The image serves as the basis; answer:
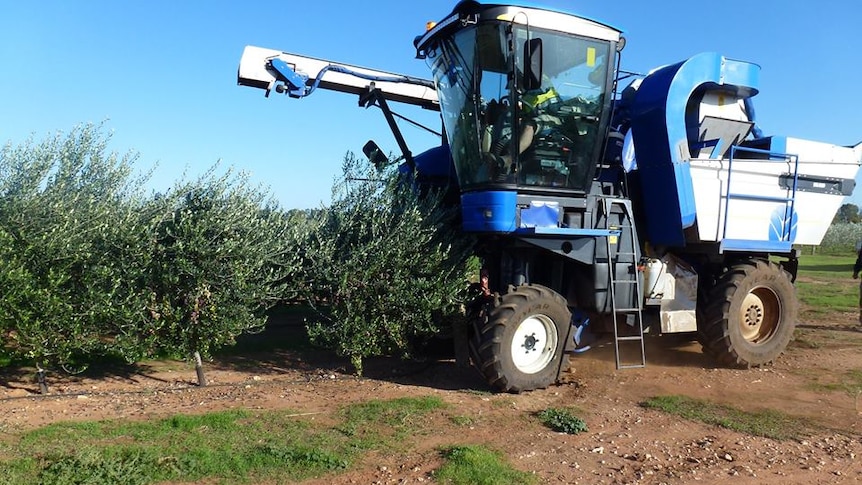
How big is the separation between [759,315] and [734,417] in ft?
9.89

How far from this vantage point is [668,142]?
6852 mm

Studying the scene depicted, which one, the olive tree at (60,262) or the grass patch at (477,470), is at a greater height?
the olive tree at (60,262)

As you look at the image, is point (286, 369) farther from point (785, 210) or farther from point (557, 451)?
point (785, 210)


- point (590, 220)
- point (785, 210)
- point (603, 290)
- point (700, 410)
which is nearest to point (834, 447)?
point (700, 410)

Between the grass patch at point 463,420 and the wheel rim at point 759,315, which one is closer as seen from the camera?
the grass patch at point 463,420

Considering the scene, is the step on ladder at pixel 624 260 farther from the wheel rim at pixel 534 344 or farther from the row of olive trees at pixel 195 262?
the row of olive trees at pixel 195 262

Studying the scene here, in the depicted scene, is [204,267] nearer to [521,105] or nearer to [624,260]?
[521,105]

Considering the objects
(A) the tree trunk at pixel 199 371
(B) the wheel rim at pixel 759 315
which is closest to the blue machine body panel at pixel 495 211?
(A) the tree trunk at pixel 199 371

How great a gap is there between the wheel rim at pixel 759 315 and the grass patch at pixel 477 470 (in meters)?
4.92

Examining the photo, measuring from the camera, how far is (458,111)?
6551 millimetres

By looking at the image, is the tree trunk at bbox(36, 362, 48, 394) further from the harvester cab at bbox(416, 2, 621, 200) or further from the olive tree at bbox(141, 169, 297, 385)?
the harvester cab at bbox(416, 2, 621, 200)

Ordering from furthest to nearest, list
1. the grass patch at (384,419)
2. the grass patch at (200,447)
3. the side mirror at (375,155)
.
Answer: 1. the side mirror at (375,155)
2. the grass patch at (384,419)
3. the grass patch at (200,447)

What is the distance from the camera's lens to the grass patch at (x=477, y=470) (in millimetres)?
3936

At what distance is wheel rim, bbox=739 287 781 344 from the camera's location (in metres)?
7.88
